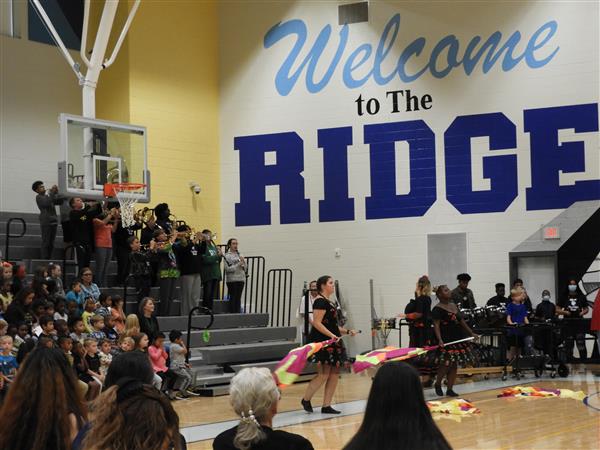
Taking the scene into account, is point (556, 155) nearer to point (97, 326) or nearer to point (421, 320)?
point (421, 320)

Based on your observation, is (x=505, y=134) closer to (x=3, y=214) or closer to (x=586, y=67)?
(x=586, y=67)

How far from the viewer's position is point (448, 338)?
13242 millimetres

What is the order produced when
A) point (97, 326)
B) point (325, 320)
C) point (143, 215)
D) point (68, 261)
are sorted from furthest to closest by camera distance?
point (143, 215) < point (68, 261) < point (97, 326) < point (325, 320)

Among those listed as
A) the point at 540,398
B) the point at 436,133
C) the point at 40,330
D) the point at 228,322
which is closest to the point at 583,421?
the point at 540,398

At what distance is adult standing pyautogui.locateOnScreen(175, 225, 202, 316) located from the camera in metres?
17.2

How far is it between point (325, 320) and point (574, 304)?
21.5 ft

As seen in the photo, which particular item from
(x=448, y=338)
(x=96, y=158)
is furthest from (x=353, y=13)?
(x=448, y=338)

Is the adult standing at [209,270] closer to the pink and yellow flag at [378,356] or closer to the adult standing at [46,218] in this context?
the adult standing at [46,218]

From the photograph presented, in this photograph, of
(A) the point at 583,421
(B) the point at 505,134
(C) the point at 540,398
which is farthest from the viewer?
(B) the point at 505,134

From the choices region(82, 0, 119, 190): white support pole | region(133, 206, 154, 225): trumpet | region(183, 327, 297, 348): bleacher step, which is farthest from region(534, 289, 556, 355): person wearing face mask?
region(82, 0, 119, 190): white support pole

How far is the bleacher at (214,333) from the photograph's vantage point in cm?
1566

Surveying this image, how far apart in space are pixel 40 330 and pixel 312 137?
31.9 ft

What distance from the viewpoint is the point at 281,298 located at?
21.0m

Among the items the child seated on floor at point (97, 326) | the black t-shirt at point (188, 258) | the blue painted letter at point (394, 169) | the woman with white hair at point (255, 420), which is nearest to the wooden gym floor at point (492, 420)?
the child seated on floor at point (97, 326)
